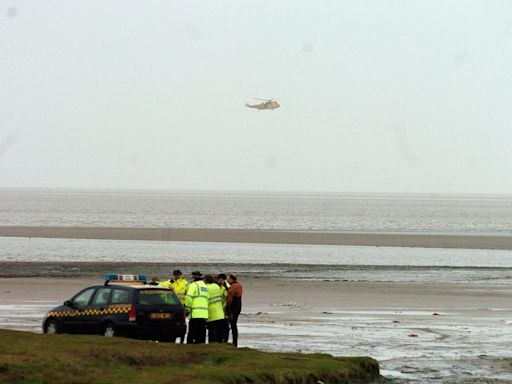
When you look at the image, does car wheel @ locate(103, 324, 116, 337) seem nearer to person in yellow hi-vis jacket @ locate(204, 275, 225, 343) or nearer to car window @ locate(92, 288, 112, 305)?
car window @ locate(92, 288, 112, 305)

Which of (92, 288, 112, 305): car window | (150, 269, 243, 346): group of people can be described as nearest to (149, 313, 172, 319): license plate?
(150, 269, 243, 346): group of people

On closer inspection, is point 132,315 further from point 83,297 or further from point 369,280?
point 369,280

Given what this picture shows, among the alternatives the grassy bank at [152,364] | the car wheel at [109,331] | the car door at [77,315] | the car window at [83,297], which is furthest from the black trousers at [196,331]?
the car window at [83,297]

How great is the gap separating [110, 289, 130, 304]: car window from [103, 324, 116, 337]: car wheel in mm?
584

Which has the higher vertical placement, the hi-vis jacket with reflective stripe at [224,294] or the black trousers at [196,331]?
the hi-vis jacket with reflective stripe at [224,294]

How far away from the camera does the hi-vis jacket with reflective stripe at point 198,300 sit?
25.2 m

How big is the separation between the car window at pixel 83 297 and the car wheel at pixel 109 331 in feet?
3.58

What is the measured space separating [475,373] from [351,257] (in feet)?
170

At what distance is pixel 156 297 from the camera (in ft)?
83.6

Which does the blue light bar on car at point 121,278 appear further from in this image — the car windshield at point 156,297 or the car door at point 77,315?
the car windshield at point 156,297

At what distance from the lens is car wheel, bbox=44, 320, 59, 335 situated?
26161 millimetres

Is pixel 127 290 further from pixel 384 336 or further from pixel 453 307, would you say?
pixel 453 307

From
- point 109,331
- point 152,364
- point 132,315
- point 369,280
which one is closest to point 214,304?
point 132,315

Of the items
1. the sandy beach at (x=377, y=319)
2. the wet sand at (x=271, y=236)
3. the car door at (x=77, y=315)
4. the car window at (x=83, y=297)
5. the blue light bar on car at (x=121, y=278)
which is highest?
the blue light bar on car at (x=121, y=278)
